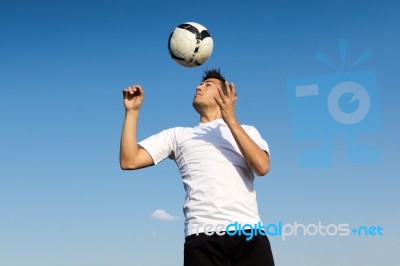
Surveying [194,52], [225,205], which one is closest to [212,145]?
[225,205]

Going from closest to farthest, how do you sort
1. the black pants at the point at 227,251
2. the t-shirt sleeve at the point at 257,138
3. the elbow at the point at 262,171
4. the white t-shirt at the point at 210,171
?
1. the black pants at the point at 227,251
2. the white t-shirt at the point at 210,171
3. the elbow at the point at 262,171
4. the t-shirt sleeve at the point at 257,138

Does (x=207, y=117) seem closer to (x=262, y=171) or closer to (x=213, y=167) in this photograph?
→ (x=213, y=167)

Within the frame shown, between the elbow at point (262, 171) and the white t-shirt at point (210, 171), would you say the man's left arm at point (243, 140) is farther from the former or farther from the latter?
the white t-shirt at point (210, 171)

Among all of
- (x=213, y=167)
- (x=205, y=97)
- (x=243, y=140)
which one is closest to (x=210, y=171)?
(x=213, y=167)

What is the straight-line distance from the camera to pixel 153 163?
583 centimetres

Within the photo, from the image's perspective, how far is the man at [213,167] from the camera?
4895 millimetres

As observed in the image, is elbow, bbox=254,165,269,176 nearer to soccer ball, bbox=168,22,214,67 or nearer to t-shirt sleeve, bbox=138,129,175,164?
t-shirt sleeve, bbox=138,129,175,164

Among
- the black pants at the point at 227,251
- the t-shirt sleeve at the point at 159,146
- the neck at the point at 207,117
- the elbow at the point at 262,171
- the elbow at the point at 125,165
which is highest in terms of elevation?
the neck at the point at 207,117

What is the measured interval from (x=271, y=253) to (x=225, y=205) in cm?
66

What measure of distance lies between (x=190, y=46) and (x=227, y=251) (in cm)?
329

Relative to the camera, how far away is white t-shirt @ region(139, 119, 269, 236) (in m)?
5.03

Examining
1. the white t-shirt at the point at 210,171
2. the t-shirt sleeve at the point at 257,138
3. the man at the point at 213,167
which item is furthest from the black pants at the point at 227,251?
the t-shirt sleeve at the point at 257,138

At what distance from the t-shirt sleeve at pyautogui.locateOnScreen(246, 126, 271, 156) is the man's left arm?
1.02 ft

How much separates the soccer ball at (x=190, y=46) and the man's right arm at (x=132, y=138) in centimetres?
144
